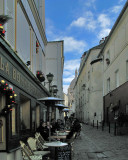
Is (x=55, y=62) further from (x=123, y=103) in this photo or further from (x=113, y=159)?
(x=113, y=159)

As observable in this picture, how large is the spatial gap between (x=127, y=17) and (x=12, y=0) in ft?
38.2

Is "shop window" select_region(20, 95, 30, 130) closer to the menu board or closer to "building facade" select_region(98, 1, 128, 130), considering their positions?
the menu board

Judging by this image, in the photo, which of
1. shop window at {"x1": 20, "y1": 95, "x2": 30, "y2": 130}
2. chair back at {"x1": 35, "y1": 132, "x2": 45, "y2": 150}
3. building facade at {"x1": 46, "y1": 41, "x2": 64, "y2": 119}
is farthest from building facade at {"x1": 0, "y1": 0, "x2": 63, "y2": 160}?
building facade at {"x1": 46, "y1": 41, "x2": 64, "y2": 119}

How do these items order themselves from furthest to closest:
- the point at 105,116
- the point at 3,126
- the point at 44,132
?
the point at 105,116 < the point at 44,132 < the point at 3,126

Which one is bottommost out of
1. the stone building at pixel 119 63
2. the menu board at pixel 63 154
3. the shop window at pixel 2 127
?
the menu board at pixel 63 154

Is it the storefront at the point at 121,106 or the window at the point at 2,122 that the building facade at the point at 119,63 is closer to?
the storefront at the point at 121,106

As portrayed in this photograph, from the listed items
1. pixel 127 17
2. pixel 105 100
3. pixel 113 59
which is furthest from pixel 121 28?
pixel 105 100

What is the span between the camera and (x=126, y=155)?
940 centimetres

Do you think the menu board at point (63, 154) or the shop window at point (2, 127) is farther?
the menu board at point (63, 154)

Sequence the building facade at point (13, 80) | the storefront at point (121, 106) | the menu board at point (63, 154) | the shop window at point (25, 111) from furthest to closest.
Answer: the storefront at point (121, 106) < the shop window at point (25, 111) < the menu board at point (63, 154) < the building facade at point (13, 80)

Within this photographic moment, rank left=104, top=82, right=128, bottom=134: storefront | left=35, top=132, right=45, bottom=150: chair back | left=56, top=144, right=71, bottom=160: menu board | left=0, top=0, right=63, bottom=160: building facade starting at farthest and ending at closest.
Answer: left=104, top=82, right=128, bottom=134: storefront < left=35, top=132, right=45, bottom=150: chair back < left=56, top=144, right=71, bottom=160: menu board < left=0, top=0, right=63, bottom=160: building facade

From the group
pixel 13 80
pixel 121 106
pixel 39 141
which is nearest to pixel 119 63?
pixel 121 106

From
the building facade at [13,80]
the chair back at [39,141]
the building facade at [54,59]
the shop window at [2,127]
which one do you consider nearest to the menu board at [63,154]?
the building facade at [13,80]

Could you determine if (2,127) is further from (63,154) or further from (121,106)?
(121,106)
